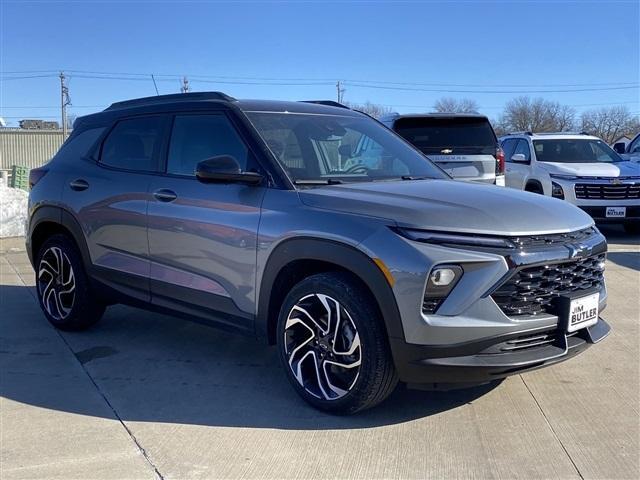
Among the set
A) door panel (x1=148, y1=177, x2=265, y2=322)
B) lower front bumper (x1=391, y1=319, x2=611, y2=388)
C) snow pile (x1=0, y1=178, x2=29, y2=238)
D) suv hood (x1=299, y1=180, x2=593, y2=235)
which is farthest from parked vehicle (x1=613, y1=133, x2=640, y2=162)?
snow pile (x1=0, y1=178, x2=29, y2=238)

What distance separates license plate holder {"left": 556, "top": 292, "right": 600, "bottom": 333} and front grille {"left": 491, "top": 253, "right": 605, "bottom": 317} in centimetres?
5

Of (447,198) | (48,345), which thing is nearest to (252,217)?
(447,198)

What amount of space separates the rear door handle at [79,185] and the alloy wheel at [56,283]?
0.57 meters

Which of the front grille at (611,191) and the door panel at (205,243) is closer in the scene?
the door panel at (205,243)

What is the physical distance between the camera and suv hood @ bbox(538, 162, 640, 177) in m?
10.4

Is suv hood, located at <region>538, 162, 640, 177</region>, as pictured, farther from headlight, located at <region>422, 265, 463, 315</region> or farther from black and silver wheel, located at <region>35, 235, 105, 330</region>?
headlight, located at <region>422, 265, 463, 315</region>

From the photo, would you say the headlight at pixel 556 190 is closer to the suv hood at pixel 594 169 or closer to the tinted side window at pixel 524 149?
the suv hood at pixel 594 169

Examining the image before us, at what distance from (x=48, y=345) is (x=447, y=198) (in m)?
3.45

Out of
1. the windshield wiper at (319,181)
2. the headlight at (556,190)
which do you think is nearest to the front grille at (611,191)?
the headlight at (556,190)

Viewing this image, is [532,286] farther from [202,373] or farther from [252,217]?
[202,373]

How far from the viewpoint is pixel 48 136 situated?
62156 mm

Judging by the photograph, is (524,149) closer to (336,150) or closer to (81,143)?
(336,150)

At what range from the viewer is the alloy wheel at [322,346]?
138 inches

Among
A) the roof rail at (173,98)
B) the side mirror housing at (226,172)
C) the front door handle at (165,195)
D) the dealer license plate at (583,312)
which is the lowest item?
the dealer license plate at (583,312)
